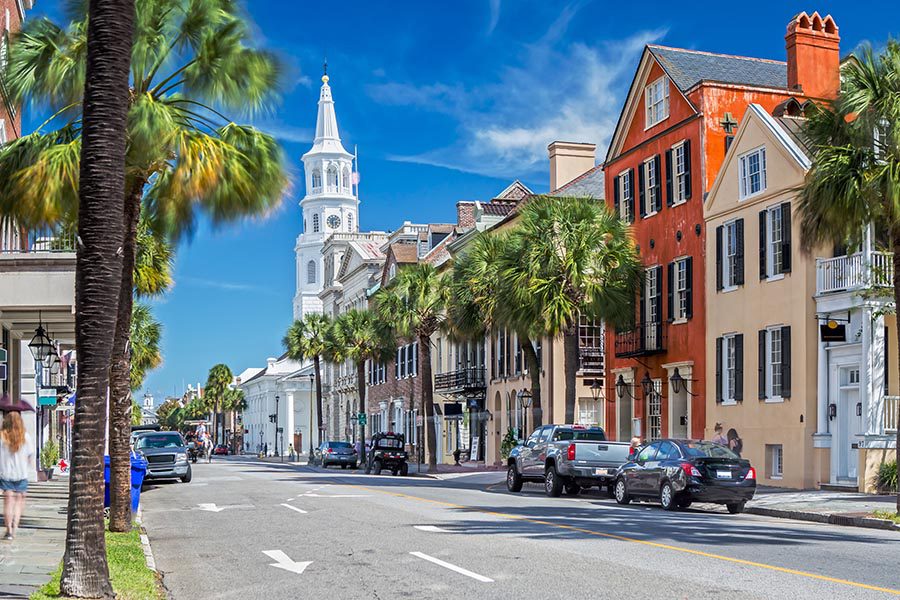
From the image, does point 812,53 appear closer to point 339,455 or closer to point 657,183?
point 657,183

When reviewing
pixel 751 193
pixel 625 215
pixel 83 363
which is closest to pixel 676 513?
pixel 751 193

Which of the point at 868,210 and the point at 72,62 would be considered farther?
the point at 868,210

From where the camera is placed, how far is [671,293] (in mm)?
38625

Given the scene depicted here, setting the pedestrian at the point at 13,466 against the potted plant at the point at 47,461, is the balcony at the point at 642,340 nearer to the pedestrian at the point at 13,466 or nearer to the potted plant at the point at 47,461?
the potted plant at the point at 47,461

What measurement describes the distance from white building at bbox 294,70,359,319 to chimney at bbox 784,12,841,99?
11054 cm

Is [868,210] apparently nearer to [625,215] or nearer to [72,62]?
[72,62]

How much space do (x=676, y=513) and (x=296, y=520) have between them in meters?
7.53

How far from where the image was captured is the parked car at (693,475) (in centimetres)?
2366

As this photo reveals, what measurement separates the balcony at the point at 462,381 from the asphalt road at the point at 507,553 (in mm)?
34736

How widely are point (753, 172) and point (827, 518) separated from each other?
14.1 metres

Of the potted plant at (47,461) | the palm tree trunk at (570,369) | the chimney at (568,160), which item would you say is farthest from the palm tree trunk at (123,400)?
the chimney at (568,160)

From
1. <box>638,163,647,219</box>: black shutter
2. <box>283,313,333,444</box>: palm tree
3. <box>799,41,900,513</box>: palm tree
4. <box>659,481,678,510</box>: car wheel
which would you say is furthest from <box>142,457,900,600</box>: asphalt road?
<box>283,313,333,444</box>: palm tree

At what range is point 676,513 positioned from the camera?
23234 mm

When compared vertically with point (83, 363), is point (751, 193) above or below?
above
